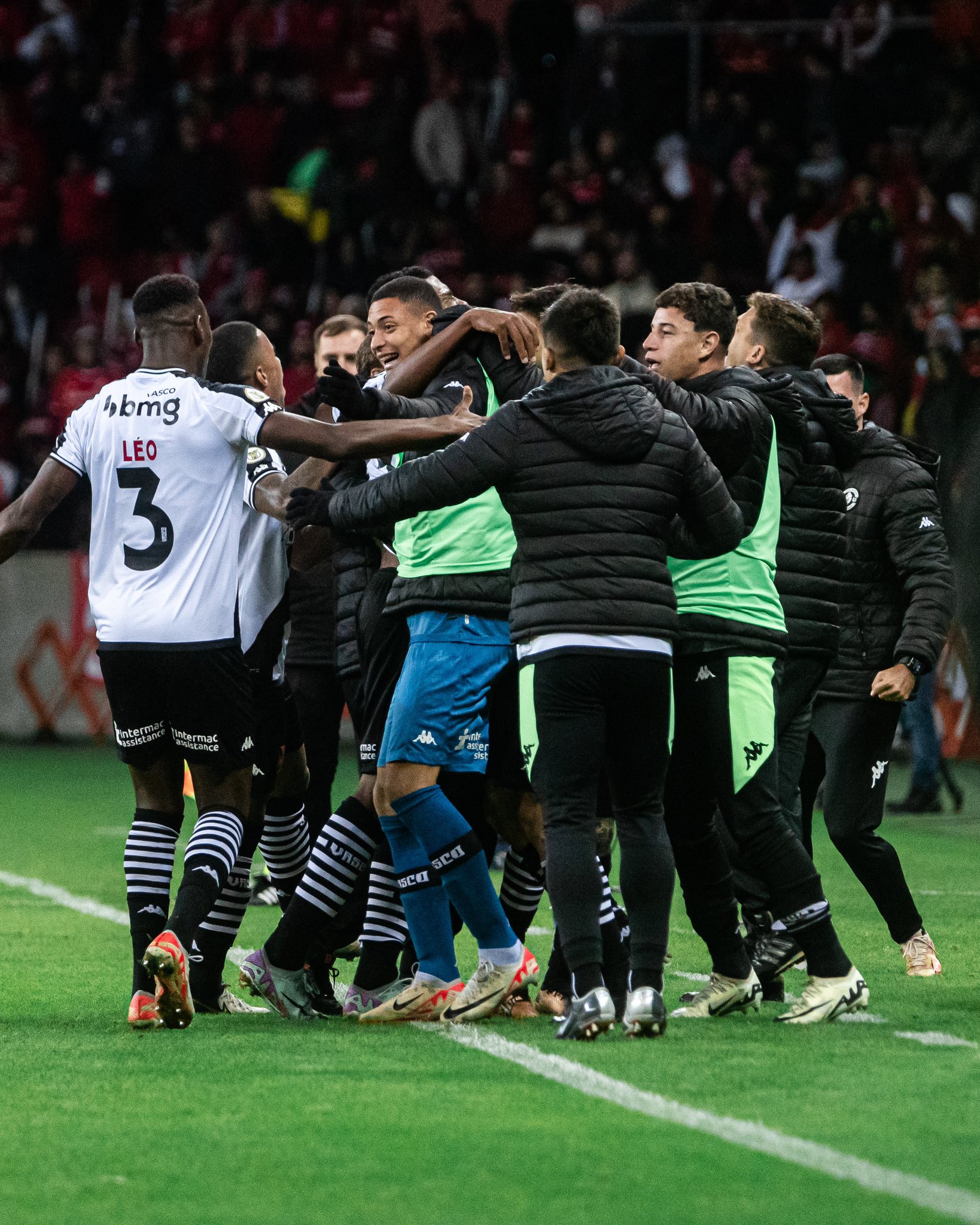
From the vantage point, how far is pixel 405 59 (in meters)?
21.1

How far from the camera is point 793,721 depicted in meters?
6.90

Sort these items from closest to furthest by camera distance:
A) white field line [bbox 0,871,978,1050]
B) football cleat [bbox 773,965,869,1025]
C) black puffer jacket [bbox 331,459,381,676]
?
white field line [bbox 0,871,978,1050] < football cleat [bbox 773,965,869,1025] < black puffer jacket [bbox 331,459,381,676]

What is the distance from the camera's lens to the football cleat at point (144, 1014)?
5996mm

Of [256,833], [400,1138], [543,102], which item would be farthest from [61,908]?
[543,102]

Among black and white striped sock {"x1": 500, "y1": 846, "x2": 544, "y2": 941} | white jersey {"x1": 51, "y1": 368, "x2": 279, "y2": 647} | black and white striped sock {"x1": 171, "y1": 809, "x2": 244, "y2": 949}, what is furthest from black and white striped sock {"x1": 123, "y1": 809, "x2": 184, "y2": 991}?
black and white striped sock {"x1": 500, "y1": 846, "x2": 544, "y2": 941}

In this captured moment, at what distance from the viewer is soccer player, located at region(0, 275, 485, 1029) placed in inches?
240

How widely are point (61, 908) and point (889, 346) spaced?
1017 centimetres

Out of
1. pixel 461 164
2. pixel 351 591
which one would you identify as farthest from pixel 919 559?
pixel 461 164

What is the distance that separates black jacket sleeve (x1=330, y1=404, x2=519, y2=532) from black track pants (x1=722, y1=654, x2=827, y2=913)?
64.0 inches

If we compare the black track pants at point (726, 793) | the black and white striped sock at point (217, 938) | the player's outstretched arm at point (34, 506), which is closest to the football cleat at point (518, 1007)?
the black track pants at point (726, 793)

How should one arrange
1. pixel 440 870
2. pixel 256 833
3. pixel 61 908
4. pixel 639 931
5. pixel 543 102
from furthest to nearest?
1. pixel 543 102
2. pixel 61 908
3. pixel 256 833
4. pixel 440 870
5. pixel 639 931

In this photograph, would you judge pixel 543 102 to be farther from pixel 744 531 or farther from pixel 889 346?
pixel 744 531

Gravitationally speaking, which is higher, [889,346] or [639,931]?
[889,346]

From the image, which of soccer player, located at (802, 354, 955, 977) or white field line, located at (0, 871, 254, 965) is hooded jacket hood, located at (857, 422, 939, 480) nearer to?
soccer player, located at (802, 354, 955, 977)
